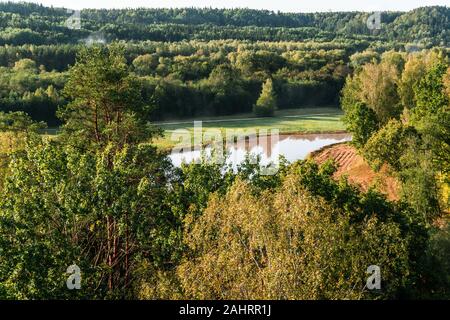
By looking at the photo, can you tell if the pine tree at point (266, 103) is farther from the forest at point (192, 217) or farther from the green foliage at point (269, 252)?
the green foliage at point (269, 252)

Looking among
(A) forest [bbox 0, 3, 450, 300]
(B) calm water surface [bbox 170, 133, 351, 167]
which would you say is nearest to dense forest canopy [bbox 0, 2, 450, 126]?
(B) calm water surface [bbox 170, 133, 351, 167]

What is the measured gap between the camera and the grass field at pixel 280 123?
278ft

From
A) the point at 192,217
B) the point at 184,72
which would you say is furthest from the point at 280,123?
the point at 192,217

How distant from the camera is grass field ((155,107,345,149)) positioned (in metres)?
84.6

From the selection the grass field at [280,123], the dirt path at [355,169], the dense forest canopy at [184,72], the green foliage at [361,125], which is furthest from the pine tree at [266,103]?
the green foliage at [361,125]

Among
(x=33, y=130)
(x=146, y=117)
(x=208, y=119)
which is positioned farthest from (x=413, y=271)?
(x=208, y=119)

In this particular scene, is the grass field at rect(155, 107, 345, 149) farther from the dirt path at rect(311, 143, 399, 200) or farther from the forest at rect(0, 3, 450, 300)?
the forest at rect(0, 3, 450, 300)

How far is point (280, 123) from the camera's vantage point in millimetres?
89750

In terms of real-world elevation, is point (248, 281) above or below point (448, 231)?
above

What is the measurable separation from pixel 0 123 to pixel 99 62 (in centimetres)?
687

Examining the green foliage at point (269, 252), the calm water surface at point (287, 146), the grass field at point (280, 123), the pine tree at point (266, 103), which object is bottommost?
the calm water surface at point (287, 146)

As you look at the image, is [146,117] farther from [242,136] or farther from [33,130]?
[242,136]

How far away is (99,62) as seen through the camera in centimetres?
3331

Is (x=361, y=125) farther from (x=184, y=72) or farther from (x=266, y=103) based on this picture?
(x=184, y=72)
